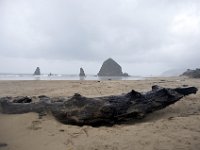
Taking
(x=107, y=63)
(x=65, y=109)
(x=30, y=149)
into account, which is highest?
(x=107, y=63)

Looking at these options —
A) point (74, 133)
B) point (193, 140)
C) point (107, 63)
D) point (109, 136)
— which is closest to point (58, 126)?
point (74, 133)

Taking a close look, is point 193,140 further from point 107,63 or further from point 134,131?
point 107,63

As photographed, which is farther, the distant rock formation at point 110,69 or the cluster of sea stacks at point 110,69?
the distant rock formation at point 110,69

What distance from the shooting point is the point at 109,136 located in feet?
17.9

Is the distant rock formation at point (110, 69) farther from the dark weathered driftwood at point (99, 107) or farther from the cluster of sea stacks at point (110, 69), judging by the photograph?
the dark weathered driftwood at point (99, 107)

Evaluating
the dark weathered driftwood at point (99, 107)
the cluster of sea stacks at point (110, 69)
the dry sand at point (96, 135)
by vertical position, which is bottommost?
the dry sand at point (96, 135)

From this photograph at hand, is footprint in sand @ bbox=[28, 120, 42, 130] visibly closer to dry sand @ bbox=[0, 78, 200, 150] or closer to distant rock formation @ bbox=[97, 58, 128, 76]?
dry sand @ bbox=[0, 78, 200, 150]

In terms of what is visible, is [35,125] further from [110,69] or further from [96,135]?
[110,69]

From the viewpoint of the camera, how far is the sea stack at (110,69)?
84.4m

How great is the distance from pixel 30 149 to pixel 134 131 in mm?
2208

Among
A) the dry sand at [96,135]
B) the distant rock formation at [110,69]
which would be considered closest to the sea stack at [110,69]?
the distant rock formation at [110,69]

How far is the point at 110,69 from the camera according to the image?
86375 millimetres

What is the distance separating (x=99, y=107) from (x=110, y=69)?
79.8 m

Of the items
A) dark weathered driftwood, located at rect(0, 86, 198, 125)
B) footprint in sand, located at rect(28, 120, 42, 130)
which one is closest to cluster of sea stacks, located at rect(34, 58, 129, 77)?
dark weathered driftwood, located at rect(0, 86, 198, 125)
